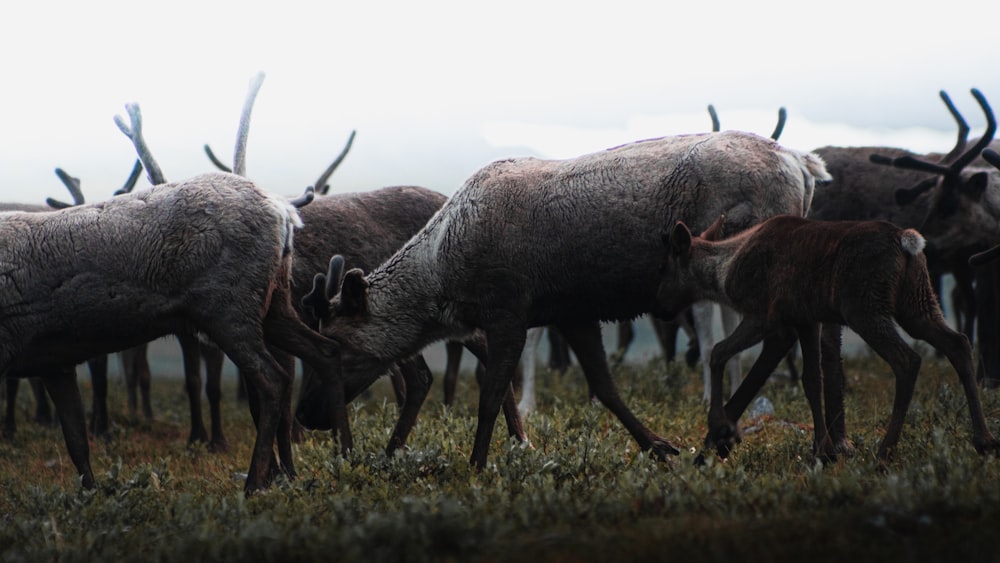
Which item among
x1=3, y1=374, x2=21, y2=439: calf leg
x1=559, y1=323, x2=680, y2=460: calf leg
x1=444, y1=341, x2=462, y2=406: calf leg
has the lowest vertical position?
x1=3, y1=374, x2=21, y2=439: calf leg

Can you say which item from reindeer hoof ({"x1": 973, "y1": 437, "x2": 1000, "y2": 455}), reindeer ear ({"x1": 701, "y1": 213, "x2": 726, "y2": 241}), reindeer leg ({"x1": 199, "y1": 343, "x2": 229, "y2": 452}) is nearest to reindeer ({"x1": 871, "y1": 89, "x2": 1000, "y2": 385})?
reindeer ear ({"x1": 701, "y1": 213, "x2": 726, "y2": 241})

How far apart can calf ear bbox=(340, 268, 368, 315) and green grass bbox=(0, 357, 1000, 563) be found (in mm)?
986

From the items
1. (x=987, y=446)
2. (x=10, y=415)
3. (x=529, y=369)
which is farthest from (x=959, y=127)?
(x=10, y=415)

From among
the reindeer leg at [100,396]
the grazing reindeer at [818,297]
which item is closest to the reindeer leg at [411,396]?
the grazing reindeer at [818,297]

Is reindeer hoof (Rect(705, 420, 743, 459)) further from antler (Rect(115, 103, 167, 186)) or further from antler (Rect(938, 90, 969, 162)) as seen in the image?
antler (Rect(938, 90, 969, 162))

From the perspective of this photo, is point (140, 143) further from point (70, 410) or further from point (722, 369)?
point (722, 369)

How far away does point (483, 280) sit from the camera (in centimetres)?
746

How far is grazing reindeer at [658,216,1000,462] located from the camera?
6.27 meters

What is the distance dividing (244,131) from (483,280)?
2.97 m

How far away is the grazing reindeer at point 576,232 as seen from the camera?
739cm

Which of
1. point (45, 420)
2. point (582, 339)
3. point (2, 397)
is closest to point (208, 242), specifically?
point (582, 339)

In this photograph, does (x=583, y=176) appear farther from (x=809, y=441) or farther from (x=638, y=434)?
(x=809, y=441)

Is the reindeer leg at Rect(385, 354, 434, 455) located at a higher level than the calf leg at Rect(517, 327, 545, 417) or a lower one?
higher

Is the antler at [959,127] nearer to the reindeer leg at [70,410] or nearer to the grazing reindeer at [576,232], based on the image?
the grazing reindeer at [576,232]
